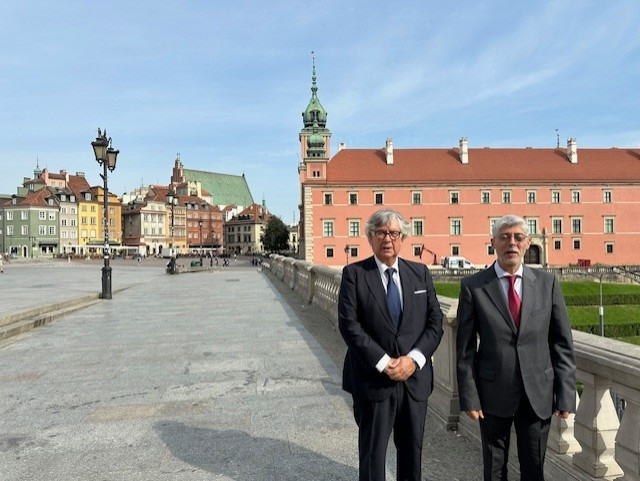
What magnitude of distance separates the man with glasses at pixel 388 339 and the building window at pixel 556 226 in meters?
63.4

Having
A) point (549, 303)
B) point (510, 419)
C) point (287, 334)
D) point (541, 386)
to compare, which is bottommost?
point (287, 334)

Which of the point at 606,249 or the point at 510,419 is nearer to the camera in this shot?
the point at 510,419

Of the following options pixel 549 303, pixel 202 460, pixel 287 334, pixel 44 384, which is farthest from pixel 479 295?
pixel 287 334

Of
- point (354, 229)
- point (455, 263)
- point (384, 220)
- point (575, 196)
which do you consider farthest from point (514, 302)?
point (575, 196)

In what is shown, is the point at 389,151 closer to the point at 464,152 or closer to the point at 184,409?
the point at 464,152

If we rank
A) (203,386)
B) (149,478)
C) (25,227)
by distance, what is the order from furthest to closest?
(25,227), (203,386), (149,478)

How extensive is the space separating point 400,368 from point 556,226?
64.0m

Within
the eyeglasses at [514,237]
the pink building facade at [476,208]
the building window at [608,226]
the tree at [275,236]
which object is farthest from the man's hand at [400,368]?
the tree at [275,236]

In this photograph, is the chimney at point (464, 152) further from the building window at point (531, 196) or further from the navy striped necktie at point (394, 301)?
the navy striped necktie at point (394, 301)

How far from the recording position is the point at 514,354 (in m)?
2.77

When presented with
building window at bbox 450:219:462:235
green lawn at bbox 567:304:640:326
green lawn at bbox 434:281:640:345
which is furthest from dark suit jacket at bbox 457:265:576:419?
building window at bbox 450:219:462:235

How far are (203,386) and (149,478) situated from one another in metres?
2.34

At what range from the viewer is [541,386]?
2756mm

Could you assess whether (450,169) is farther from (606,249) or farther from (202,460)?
(202,460)
